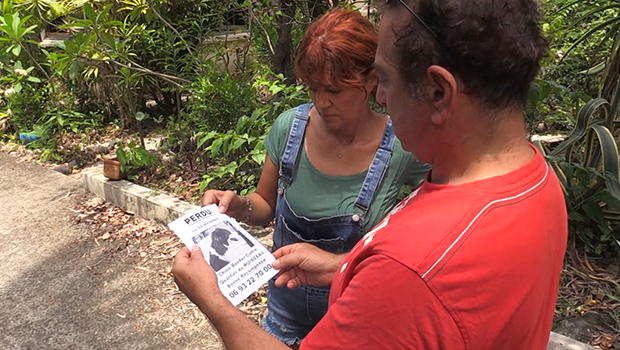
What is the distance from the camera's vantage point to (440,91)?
32.9 inches

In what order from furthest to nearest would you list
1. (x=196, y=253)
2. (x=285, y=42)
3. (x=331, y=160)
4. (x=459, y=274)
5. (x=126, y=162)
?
(x=126, y=162)
(x=285, y=42)
(x=331, y=160)
(x=196, y=253)
(x=459, y=274)

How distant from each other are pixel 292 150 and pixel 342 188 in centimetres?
23

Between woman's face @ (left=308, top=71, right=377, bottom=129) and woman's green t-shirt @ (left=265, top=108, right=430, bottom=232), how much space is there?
16cm

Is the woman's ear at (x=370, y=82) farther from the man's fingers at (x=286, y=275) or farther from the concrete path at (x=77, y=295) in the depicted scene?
the concrete path at (x=77, y=295)

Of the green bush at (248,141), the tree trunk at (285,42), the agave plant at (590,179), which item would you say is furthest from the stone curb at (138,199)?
the agave plant at (590,179)

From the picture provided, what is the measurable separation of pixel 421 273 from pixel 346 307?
16cm

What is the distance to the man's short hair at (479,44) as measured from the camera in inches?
31.1

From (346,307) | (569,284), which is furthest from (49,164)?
(346,307)

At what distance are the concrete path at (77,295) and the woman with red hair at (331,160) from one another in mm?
1430

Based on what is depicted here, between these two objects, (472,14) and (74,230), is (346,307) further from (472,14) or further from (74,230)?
(74,230)

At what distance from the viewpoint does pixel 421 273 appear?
0.76 metres

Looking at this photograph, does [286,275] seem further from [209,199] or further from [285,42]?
[285,42]

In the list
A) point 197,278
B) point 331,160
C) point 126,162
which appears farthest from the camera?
point 126,162

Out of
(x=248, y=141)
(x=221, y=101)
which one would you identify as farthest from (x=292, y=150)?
(x=221, y=101)
